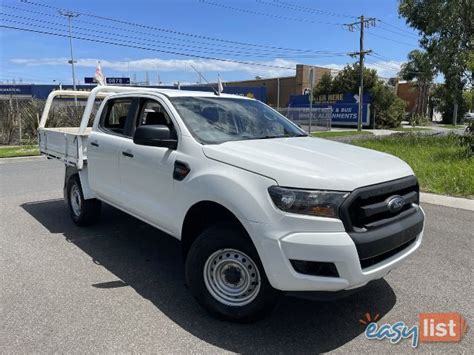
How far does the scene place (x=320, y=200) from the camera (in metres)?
3.04

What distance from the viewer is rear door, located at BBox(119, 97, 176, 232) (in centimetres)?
411

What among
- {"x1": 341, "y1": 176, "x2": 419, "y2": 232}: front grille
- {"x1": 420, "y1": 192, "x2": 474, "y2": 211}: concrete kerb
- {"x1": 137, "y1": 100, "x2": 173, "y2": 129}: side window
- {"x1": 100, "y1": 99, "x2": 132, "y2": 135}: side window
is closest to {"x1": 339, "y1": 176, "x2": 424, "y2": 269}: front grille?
{"x1": 341, "y1": 176, "x2": 419, "y2": 232}: front grille

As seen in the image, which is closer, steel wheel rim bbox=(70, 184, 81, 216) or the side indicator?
the side indicator

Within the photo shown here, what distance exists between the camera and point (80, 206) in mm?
6133

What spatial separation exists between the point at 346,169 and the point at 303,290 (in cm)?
95

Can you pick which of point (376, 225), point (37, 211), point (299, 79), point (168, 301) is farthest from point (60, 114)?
point (299, 79)

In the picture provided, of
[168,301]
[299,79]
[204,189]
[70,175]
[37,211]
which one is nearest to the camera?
[204,189]

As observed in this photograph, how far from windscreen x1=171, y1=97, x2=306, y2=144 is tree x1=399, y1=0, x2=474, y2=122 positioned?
54.4ft

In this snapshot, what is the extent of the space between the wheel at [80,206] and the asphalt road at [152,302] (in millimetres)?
192

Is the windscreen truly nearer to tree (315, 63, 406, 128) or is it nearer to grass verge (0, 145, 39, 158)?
grass verge (0, 145, 39, 158)

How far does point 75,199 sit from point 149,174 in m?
2.48

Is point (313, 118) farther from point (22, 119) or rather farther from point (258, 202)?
point (258, 202)

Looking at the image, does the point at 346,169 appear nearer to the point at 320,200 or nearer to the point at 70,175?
the point at 320,200

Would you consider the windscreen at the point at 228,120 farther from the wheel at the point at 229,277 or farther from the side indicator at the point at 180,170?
the wheel at the point at 229,277
